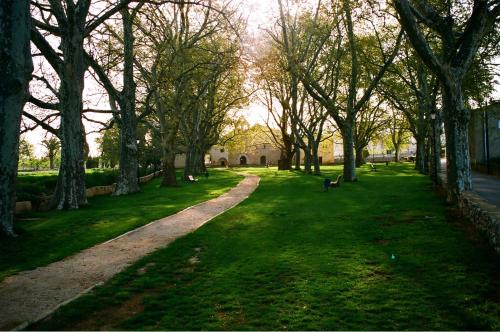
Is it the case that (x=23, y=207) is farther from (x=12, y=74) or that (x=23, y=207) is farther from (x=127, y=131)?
(x=12, y=74)

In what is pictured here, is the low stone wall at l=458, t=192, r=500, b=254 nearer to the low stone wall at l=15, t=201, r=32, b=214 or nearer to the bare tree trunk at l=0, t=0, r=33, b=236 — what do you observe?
the bare tree trunk at l=0, t=0, r=33, b=236

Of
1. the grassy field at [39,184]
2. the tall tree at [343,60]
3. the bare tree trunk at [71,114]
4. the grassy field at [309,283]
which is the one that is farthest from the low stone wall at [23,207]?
the tall tree at [343,60]

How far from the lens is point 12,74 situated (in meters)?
7.28

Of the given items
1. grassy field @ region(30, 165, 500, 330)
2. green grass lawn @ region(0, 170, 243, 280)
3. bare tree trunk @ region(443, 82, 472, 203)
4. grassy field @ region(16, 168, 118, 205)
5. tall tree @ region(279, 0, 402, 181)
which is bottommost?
grassy field @ region(30, 165, 500, 330)

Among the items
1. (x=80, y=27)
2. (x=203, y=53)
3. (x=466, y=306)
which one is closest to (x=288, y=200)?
(x=80, y=27)

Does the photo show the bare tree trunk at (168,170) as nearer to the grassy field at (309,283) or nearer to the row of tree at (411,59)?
the row of tree at (411,59)

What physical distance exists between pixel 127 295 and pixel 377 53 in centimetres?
2834

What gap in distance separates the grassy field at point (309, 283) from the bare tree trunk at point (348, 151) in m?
14.9

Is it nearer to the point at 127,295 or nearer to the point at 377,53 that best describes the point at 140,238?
the point at 127,295

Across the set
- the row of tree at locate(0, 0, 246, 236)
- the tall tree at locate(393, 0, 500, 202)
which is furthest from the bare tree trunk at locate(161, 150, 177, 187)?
the tall tree at locate(393, 0, 500, 202)

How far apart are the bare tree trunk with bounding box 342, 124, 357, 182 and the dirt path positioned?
1620 cm

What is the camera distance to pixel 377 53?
29656mm

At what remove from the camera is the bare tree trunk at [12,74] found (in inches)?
278

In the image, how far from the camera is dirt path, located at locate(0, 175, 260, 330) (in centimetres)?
545
